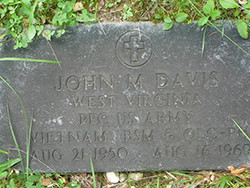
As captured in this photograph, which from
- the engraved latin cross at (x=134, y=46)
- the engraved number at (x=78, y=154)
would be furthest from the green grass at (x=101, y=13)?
the engraved number at (x=78, y=154)

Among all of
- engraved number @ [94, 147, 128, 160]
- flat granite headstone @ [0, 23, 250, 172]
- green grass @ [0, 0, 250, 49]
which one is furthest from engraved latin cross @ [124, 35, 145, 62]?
engraved number @ [94, 147, 128, 160]

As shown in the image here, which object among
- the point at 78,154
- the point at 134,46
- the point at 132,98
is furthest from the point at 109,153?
the point at 134,46

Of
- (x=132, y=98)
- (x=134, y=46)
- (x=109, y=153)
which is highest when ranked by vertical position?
(x=134, y=46)

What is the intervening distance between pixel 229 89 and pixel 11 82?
181 cm

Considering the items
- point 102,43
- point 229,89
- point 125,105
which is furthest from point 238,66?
point 102,43

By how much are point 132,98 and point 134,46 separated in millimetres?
Result: 429

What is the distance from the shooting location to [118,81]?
246cm

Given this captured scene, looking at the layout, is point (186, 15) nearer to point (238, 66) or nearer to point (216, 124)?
point (238, 66)

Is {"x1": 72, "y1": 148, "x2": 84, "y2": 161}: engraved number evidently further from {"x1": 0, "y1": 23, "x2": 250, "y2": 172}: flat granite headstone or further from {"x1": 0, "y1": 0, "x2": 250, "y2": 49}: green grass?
{"x1": 0, "y1": 0, "x2": 250, "y2": 49}: green grass

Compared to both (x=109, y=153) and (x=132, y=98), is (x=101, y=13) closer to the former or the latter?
(x=132, y=98)

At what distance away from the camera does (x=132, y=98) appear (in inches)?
97.0

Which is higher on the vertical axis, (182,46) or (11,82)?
(182,46)

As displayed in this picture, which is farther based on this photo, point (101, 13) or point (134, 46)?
point (101, 13)

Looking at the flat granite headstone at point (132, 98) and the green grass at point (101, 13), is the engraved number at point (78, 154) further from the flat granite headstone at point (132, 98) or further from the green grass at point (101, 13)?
the green grass at point (101, 13)
